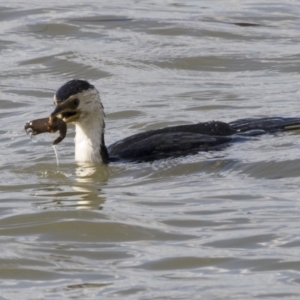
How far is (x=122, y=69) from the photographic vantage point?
1638cm

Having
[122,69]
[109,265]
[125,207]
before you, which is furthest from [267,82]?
[109,265]

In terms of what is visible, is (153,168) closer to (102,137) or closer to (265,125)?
(102,137)

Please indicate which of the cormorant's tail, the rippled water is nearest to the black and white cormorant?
the rippled water

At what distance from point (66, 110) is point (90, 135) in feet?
1.48

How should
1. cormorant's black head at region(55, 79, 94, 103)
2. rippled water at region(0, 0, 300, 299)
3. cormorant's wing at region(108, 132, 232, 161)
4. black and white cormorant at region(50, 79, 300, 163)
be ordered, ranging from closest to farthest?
rippled water at region(0, 0, 300, 299), cormorant's black head at region(55, 79, 94, 103), black and white cormorant at region(50, 79, 300, 163), cormorant's wing at region(108, 132, 232, 161)

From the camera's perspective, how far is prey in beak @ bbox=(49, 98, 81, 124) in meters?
11.3

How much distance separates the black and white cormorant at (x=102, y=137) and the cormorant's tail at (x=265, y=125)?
37 centimetres

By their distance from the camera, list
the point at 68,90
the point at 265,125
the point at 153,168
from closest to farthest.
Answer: the point at 68,90, the point at 153,168, the point at 265,125

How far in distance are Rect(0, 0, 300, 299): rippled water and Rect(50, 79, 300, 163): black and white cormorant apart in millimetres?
171

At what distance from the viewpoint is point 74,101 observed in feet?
37.3

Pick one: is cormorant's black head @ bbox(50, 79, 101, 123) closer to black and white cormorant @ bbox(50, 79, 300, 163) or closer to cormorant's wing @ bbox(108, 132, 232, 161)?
black and white cormorant @ bbox(50, 79, 300, 163)

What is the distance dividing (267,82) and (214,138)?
3.68 metres

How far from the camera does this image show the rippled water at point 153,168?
811cm

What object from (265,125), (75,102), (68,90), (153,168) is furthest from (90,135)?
(265,125)
